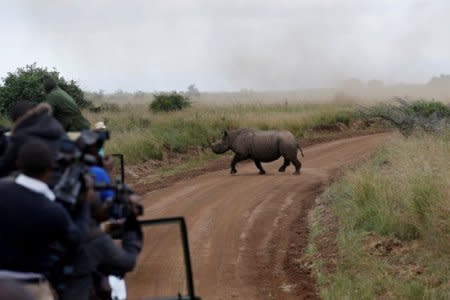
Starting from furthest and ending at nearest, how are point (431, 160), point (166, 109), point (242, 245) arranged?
point (166, 109)
point (431, 160)
point (242, 245)

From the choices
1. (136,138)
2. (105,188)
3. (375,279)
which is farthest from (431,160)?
(136,138)

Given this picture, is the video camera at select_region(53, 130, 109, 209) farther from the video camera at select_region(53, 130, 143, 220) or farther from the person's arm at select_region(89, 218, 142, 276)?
the person's arm at select_region(89, 218, 142, 276)

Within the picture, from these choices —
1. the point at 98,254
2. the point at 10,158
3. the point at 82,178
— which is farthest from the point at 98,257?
the point at 10,158

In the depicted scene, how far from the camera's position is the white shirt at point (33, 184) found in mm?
4074

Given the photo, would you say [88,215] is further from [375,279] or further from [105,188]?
[375,279]

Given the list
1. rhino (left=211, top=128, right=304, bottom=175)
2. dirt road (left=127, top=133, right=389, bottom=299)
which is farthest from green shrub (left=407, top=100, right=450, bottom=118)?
dirt road (left=127, top=133, right=389, bottom=299)

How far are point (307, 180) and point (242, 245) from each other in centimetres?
657

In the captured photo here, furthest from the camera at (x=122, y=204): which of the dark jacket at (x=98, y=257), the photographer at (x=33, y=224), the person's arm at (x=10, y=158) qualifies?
the person's arm at (x=10, y=158)

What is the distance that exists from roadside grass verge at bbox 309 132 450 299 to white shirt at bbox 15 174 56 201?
13.4 ft

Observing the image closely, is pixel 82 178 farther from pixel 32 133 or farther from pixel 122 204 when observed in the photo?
pixel 32 133

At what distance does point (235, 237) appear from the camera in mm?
10766

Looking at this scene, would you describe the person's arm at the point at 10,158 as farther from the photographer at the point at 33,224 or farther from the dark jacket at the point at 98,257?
the dark jacket at the point at 98,257

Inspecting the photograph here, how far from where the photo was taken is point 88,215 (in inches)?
171

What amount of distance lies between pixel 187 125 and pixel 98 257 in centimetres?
1915
